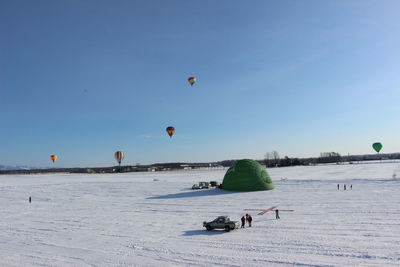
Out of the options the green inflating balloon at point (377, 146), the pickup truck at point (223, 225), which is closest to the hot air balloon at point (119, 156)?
the green inflating balloon at point (377, 146)

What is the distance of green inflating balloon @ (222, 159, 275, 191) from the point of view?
33.9 meters

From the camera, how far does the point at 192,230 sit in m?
17.7

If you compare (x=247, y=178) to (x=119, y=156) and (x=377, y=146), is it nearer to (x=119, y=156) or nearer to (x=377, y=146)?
(x=119, y=156)

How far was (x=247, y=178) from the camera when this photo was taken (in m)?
34.1

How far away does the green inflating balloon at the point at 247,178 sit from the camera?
1334 inches

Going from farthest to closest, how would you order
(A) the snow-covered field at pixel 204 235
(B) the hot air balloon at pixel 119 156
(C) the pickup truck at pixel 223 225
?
(B) the hot air balloon at pixel 119 156 < (C) the pickup truck at pixel 223 225 < (A) the snow-covered field at pixel 204 235

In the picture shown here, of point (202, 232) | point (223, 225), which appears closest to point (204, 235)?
point (202, 232)

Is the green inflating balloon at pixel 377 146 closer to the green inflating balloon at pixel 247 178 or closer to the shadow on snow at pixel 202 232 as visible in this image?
the green inflating balloon at pixel 247 178

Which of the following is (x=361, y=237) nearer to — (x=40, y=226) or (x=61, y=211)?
(x=40, y=226)

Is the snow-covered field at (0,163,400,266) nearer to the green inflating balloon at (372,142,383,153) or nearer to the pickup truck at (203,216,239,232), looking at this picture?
the pickup truck at (203,216,239,232)

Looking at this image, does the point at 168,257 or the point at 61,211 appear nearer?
the point at 168,257

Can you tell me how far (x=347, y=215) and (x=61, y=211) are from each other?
22.9 meters

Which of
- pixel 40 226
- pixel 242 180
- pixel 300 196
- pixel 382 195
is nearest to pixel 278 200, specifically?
pixel 300 196

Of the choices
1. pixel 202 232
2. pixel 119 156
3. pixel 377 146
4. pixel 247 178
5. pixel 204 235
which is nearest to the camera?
pixel 204 235
